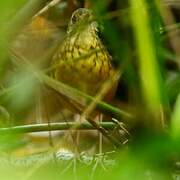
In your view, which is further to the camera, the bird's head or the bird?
the bird

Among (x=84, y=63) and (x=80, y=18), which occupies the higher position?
(x=80, y=18)

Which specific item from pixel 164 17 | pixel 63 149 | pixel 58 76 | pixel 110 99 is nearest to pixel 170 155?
pixel 164 17

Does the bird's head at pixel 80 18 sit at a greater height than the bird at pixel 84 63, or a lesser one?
greater

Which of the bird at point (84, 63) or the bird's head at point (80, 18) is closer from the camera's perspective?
the bird's head at point (80, 18)

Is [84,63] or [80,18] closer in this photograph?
[80,18]

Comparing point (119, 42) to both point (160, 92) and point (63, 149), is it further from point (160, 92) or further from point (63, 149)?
point (63, 149)

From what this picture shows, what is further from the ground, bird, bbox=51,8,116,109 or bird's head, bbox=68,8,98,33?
→ bird's head, bbox=68,8,98,33

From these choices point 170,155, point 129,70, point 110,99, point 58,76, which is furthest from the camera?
point 110,99

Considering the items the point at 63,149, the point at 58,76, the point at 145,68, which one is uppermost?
the point at 145,68
